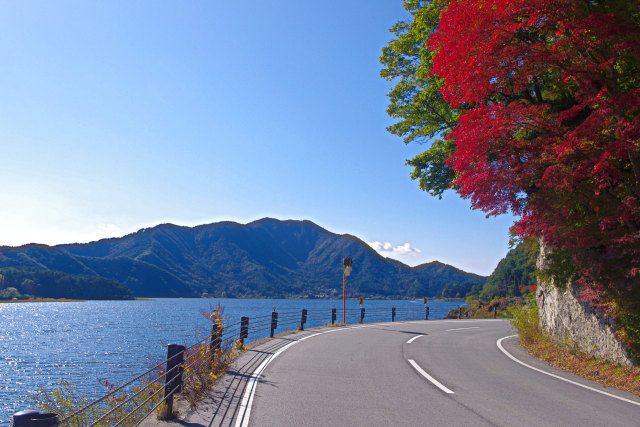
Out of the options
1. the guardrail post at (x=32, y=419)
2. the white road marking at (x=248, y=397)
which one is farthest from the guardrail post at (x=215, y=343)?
the guardrail post at (x=32, y=419)

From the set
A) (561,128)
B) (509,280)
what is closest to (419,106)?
(561,128)

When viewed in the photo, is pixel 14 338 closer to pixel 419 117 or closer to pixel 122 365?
pixel 122 365

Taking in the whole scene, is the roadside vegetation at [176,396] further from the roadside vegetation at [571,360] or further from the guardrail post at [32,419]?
the roadside vegetation at [571,360]

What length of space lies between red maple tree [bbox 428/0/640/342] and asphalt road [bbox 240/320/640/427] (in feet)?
9.19

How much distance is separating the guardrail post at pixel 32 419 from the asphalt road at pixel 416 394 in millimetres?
2814

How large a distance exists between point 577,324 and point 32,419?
Answer: 41.8 feet

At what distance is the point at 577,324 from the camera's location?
38.6 ft

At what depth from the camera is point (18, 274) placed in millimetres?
145875

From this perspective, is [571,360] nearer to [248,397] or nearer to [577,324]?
[577,324]

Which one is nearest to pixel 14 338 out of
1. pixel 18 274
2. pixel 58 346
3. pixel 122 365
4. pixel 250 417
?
pixel 58 346

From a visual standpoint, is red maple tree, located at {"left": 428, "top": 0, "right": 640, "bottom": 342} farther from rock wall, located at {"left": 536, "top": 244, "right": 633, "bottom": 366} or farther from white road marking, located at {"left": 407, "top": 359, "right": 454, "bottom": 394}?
white road marking, located at {"left": 407, "top": 359, "right": 454, "bottom": 394}

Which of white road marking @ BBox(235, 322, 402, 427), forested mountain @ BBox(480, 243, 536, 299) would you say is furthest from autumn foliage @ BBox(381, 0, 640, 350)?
forested mountain @ BBox(480, 243, 536, 299)

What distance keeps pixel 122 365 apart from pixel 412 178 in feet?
79.1

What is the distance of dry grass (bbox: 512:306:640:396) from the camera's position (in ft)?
29.0
